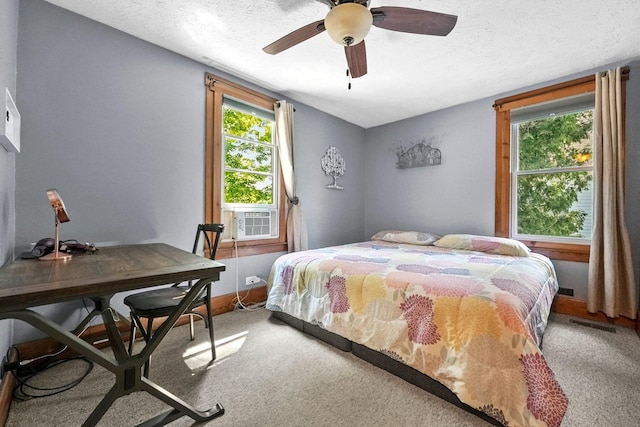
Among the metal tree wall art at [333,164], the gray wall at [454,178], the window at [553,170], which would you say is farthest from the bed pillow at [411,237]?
the metal tree wall art at [333,164]

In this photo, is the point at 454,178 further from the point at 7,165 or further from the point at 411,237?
the point at 7,165

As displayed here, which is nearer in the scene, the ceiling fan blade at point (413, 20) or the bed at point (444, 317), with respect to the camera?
the bed at point (444, 317)

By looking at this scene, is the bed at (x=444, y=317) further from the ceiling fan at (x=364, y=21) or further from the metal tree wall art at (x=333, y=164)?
the metal tree wall art at (x=333, y=164)

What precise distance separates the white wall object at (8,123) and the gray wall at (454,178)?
3982 mm

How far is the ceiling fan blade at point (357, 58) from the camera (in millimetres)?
1857

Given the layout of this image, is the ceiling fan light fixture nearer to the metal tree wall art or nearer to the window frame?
the metal tree wall art

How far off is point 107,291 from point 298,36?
1.83m

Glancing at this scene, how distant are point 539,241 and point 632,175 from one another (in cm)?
95

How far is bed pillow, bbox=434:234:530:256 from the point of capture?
8.55 feet

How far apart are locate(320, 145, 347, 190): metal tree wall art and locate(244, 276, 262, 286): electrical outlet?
1.68 m

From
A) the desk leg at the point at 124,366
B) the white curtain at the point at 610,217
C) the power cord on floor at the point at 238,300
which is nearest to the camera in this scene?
the desk leg at the point at 124,366

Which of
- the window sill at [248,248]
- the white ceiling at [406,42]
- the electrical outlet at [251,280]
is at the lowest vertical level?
the electrical outlet at [251,280]

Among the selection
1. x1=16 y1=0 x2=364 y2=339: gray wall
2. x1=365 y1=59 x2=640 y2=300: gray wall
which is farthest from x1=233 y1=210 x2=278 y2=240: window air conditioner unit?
x1=365 y1=59 x2=640 y2=300: gray wall

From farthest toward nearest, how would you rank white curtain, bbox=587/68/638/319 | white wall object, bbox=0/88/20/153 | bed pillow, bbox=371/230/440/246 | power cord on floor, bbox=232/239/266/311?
bed pillow, bbox=371/230/440/246
power cord on floor, bbox=232/239/266/311
white curtain, bbox=587/68/638/319
white wall object, bbox=0/88/20/153
